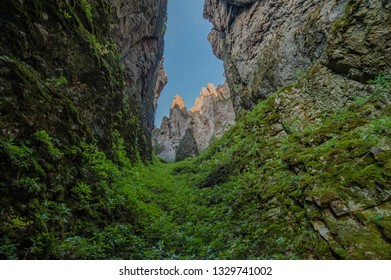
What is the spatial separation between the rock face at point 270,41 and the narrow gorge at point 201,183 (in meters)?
0.79

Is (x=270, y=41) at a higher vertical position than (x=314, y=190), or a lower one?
higher

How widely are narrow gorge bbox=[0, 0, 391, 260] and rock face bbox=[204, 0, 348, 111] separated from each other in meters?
0.79

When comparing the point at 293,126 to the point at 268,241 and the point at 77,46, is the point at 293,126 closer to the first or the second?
the point at 268,241

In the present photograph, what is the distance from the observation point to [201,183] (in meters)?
10.8

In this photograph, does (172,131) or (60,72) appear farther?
(172,131)

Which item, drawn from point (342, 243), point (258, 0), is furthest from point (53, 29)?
point (258, 0)

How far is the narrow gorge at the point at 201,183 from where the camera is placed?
12.9 feet

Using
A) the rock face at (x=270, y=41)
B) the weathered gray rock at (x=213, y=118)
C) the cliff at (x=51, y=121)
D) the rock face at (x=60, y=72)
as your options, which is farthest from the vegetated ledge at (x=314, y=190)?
the weathered gray rock at (x=213, y=118)

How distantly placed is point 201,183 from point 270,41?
14287mm

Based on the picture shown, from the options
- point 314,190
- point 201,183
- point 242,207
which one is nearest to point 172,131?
point 201,183

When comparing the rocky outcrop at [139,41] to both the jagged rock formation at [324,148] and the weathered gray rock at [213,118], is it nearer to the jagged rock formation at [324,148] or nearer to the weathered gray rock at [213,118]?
the jagged rock formation at [324,148]

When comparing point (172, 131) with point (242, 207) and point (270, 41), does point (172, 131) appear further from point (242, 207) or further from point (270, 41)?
point (242, 207)

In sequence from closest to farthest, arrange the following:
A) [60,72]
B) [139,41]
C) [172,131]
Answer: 1. [60,72]
2. [139,41]
3. [172,131]

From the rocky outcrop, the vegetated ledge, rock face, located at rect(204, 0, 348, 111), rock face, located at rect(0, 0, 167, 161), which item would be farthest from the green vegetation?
the rocky outcrop
